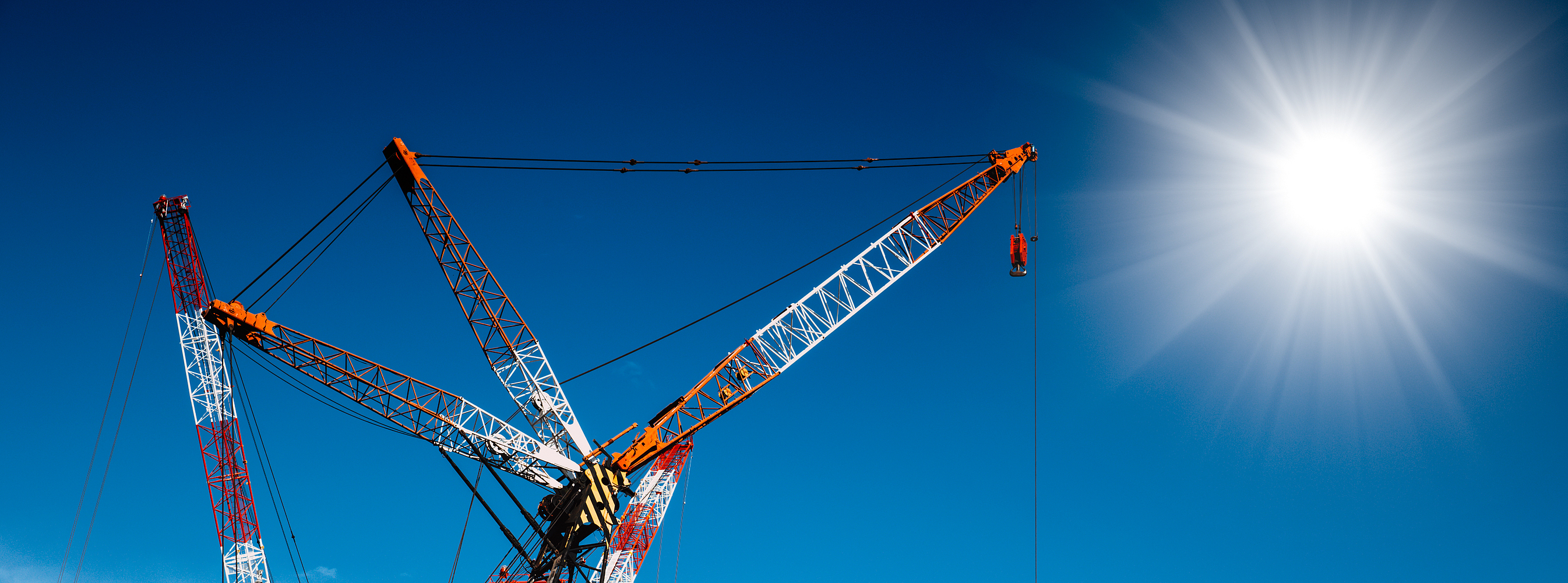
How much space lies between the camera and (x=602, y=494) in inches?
2333

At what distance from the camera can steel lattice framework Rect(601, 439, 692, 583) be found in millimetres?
64938

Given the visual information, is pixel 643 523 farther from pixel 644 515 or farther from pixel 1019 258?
pixel 1019 258

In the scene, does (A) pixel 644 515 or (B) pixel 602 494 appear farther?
(A) pixel 644 515

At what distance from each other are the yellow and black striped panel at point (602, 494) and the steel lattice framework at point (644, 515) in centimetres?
362

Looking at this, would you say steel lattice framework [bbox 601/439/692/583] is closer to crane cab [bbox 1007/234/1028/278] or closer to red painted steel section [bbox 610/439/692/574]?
red painted steel section [bbox 610/439/692/574]

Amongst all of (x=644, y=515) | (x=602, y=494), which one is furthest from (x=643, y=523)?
(x=602, y=494)

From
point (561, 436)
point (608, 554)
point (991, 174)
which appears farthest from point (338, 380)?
point (991, 174)

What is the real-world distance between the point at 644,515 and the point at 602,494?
335 inches

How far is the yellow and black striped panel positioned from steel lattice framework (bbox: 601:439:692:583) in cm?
362

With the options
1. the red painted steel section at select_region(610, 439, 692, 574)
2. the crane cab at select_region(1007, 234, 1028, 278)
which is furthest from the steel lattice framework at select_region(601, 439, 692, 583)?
the crane cab at select_region(1007, 234, 1028, 278)

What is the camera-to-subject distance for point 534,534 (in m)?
59.7

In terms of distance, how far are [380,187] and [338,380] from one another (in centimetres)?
1138

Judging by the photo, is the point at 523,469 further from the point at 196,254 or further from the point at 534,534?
the point at 196,254

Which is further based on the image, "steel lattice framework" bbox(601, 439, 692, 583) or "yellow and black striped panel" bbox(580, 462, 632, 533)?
"steel lattice framework" bbox(601, 439, 692, 583)
